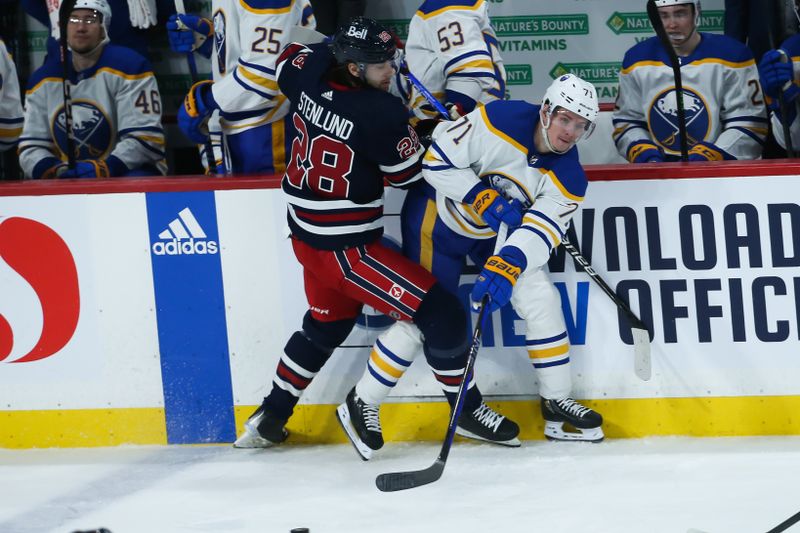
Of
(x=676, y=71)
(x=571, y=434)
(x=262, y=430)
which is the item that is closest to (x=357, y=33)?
(x=676, y=71)

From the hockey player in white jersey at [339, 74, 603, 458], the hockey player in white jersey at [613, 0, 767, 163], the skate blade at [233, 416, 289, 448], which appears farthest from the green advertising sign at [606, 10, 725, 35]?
the skate blade at [233, 416, 289, 448]

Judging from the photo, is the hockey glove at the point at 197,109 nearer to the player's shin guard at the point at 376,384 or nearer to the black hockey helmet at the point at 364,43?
the black hockey helmet at the point at 364,43

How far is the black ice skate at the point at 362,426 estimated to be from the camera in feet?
11.8

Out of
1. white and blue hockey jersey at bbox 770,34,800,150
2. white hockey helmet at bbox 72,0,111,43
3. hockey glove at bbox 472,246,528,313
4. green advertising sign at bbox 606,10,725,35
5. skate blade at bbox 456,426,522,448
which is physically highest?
white hockey helmet at bbox 72,0,111,43

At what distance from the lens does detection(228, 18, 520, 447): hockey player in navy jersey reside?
133 inches

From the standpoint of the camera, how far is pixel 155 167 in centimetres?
466

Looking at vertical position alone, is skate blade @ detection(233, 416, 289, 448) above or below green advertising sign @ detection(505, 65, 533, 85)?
below

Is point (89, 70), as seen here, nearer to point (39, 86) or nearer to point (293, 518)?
point (39, 86)

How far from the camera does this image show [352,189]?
347 centimetres

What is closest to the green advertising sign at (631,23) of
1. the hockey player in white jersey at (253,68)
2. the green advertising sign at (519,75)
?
the green advertising sign at (519,75)

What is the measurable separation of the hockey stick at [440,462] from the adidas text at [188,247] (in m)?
0.85

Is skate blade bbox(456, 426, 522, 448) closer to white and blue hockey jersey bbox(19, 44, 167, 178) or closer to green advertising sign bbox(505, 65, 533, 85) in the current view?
white and blue hockey jersey bbox(19, 44, 167, 178)

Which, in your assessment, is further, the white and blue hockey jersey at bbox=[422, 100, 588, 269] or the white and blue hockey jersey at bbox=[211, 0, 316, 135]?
the white and blue hockey jersey at bbox=[211, 0, 316, 135]

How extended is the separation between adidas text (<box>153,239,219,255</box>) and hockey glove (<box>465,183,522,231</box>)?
0.84 m
